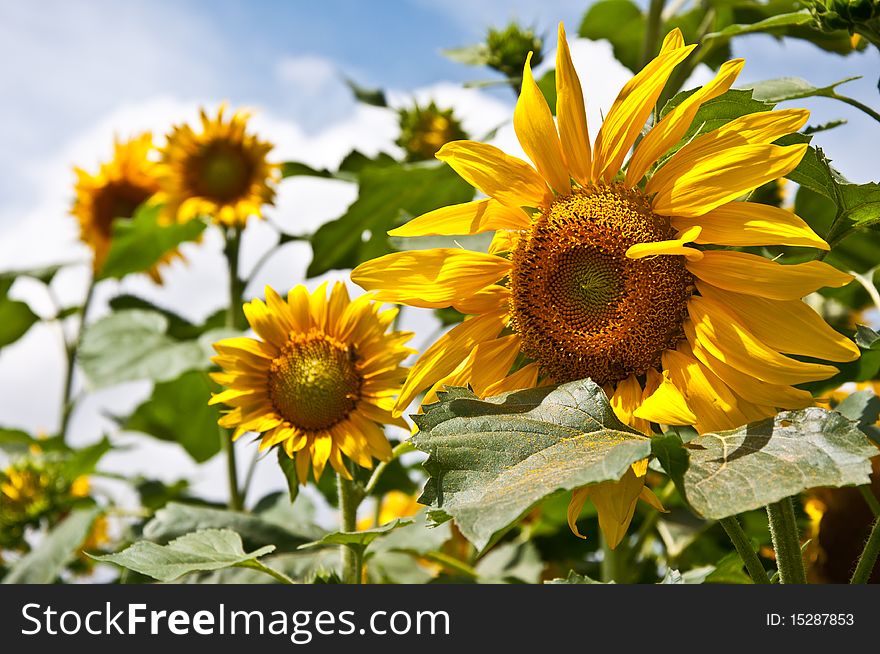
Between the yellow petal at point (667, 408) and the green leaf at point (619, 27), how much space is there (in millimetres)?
1025

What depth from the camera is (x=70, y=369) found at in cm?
237

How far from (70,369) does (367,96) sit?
1.02m

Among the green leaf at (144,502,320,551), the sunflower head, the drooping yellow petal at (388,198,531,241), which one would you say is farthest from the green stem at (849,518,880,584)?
the sunflower head

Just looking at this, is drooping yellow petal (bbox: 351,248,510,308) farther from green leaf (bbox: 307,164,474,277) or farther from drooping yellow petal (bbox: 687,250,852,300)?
green leaf (bbox: 307,164,474,277)

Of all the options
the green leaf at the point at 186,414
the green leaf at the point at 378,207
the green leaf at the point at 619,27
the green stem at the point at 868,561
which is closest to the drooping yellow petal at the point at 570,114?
the green stem at the point at 868,561

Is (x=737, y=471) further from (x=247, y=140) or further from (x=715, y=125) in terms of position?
(x=247, y=140)

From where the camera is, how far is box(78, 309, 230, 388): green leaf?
5.40 feet

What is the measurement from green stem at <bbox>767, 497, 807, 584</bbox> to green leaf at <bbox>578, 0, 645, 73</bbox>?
1.06 metres

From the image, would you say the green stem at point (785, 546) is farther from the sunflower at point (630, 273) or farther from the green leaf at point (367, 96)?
the green leaf at point (367, 96)

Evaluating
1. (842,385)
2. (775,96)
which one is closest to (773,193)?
(842,385)

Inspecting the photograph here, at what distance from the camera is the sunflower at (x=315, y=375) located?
106 centimetres

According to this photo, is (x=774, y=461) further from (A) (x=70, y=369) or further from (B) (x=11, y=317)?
(B) (x=11, y=317)

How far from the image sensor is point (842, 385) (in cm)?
120

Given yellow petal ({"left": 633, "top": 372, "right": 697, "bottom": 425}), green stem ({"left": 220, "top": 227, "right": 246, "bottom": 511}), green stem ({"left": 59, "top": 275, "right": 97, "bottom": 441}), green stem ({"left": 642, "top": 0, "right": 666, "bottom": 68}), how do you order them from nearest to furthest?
yellow petal ({"left": 633, "top": 372, "right": 697, "bottom": 425}), green stem ({"left": 642, "top": 0, "right": 666, "bottom": 68}), green stem ({"left": 220, "top": 227, "right": 246, "bottom": 511}), green stem ({"left": 59, "top": 275, "right": 97, "bottom": 441})
